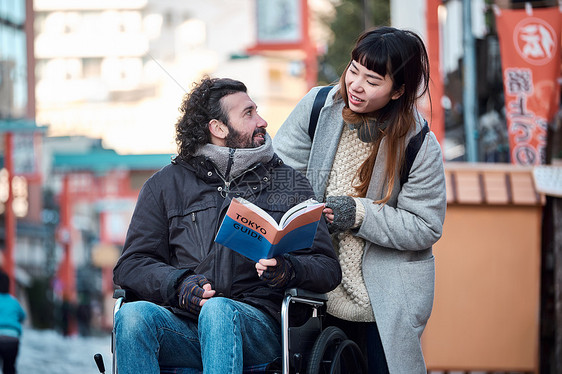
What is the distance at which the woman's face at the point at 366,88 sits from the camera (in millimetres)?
3123

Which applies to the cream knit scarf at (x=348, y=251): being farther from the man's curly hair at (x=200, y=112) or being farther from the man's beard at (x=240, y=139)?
the man's curly hair at (x=200, y=112)

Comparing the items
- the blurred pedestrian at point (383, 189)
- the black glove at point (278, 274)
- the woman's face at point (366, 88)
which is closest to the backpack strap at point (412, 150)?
the blurred pedestrian at point (383, 189)

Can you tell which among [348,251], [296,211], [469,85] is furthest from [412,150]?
[469,85]

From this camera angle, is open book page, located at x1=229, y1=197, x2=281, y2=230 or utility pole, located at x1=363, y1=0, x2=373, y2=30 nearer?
open book page, located at x1=229, y1=197, x2=281, y2=230

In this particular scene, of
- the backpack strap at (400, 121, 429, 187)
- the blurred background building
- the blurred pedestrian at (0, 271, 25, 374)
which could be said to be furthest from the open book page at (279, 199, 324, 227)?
the blurred pedestrian at (0, 271, 25, 374)

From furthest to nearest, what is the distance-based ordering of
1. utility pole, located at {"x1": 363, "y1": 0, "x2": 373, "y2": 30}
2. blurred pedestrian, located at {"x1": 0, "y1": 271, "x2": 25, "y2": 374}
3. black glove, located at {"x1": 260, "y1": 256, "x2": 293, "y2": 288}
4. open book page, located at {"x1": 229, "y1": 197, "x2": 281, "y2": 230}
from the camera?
utility pole, located at {"x1": 363, "y1": 0, "x2": 373, "y2": 30} < blurred pedestrian, located at {"x1": 0, "y1": 271, "x2": 25, "y2": 374} < black glove, located at {"x1": 260, "y1": 256, "x2": 293, "y2": 288} < open book page, located at {"x1": 229, "y1": 197, "x2": 281, "y2": 230}

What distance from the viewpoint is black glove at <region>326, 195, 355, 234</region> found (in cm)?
310

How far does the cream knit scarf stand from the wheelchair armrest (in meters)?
0.14

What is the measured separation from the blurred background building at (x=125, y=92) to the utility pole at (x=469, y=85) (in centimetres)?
2

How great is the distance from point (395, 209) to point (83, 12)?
63.7 m

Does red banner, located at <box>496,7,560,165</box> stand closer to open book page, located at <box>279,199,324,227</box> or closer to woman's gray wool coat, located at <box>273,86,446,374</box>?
woman's gray wool coat, located at <box>273,86,446,374</box>

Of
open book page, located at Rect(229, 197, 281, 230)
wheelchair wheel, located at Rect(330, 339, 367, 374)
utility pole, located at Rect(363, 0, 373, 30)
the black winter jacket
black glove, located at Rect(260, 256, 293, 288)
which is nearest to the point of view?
open book page, located at Rect(229, 197, 281, 230)

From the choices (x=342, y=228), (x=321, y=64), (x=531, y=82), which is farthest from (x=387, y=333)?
(x=321, y=64)

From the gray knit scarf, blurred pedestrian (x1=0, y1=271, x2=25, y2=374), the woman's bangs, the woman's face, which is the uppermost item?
the woman's bangs
